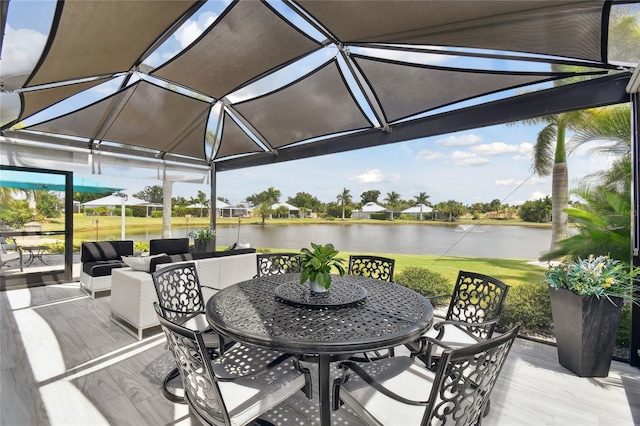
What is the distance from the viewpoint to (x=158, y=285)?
248cm

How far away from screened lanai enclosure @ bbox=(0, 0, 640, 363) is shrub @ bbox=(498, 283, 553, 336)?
3.04 feet

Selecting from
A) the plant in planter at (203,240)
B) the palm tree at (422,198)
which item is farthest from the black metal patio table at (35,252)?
the palm tree at (422,198)

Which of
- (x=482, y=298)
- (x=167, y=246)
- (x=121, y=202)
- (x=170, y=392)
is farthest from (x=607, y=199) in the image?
(x=121, y=202)

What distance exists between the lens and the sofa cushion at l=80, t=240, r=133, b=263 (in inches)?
210

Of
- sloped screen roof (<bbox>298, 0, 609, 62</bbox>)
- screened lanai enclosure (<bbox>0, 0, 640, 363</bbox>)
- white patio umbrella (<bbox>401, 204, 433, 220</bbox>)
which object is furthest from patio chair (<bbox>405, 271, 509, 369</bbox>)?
white patio umbrella (<bbox>401, 204, 433, 220</bbox>)

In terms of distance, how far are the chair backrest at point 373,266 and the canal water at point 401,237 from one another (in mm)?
3770

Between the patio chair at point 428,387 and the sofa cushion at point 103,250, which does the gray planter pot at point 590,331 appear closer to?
the patio chair at point 428,387

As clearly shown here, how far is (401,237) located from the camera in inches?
376

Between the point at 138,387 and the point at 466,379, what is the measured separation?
2.57 m

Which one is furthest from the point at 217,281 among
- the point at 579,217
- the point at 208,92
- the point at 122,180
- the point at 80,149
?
the point at 122,180

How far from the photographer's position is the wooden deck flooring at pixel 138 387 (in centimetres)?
207

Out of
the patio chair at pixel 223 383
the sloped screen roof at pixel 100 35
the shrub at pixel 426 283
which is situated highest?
the sloped screen roof at pixel 100 35

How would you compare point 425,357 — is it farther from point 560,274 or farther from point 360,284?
point 560,274

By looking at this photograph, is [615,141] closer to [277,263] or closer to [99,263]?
[277,263]
